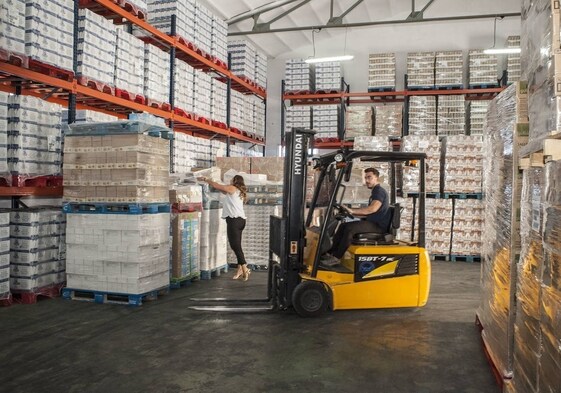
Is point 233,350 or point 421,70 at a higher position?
point 421,70

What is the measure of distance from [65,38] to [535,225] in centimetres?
633

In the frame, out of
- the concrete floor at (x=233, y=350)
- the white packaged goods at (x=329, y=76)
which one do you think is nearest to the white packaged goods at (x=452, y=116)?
the white packaged goods at (x=329, y=76)

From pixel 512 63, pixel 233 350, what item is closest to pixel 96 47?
pixel 233 350

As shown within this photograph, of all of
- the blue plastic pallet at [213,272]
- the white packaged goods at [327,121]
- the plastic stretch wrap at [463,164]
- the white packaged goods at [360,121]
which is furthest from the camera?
the white packaged goods at [327,121]

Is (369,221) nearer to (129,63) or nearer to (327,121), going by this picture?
(129,63)

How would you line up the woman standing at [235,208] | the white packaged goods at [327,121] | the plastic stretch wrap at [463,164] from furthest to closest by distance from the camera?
the white packaged goods at [327,121]
the plastic stretch wrap at [463,164]
the woman standing at [235,208]

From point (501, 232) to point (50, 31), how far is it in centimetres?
586

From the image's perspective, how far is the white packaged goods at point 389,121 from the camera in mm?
13461

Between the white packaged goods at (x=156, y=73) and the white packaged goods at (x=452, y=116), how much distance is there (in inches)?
303

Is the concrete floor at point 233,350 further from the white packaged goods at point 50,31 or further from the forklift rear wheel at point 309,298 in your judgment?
the white packaged goods at point 50,31

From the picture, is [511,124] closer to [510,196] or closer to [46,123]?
[510,196]

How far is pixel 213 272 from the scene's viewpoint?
336 inches

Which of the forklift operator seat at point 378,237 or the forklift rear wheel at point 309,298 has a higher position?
the forklift operator seat at point 378,237

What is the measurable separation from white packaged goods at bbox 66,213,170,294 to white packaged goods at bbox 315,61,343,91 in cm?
913
